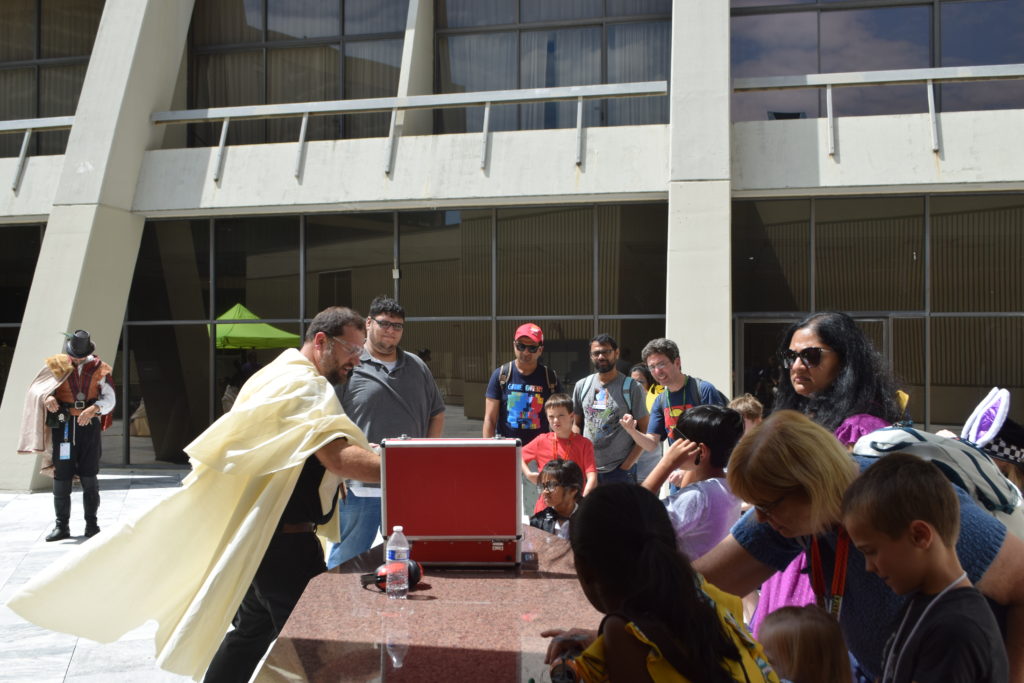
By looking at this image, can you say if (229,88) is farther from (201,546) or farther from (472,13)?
(201,546)

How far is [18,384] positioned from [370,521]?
1026 centimetres

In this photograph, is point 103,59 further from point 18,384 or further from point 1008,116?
point 1008,116

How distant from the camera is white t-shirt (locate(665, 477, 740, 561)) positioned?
338cm

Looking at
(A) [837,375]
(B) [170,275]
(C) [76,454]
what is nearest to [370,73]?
(B) [170,275]

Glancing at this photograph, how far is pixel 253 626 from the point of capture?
148 inches

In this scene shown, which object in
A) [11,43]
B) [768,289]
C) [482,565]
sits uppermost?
[11,43]

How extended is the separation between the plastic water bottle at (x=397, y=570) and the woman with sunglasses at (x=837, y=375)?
152 centimetres

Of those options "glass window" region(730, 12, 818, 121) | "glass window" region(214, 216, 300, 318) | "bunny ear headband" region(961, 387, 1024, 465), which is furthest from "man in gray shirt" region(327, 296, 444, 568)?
"glass window" region(730, 12, 818, 121)

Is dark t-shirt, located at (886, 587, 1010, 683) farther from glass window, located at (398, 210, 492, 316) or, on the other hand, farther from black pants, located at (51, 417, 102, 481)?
glass window, located at (398, 210, 492, 316)

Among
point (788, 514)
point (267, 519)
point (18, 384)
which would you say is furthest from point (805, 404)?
point (18, 384)

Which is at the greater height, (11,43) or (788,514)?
(11,43)

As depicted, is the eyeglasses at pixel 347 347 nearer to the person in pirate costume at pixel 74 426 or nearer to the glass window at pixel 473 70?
the person in pirate costume at pixel 74 426

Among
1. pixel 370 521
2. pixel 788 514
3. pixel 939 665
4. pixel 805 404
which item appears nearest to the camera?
pixel 939 665

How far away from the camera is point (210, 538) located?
141 inches
